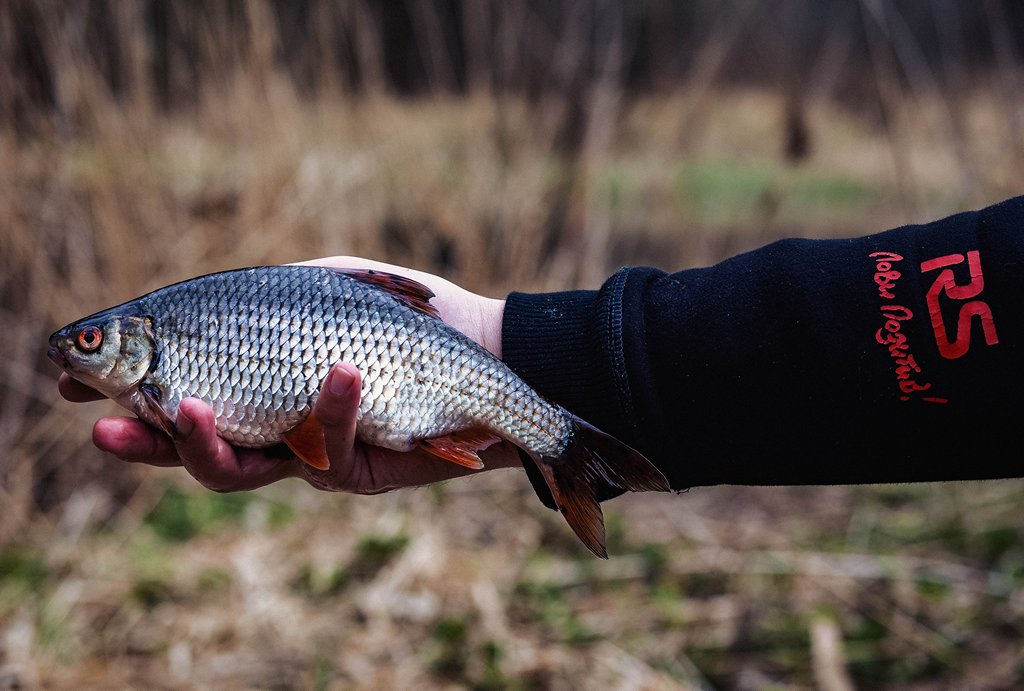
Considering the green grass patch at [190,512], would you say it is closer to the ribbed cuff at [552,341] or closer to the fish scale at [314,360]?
the fish scale at [314,360]

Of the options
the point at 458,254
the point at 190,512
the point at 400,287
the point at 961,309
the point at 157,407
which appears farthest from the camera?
the point at 458,254

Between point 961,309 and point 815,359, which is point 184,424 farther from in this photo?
point 961,309

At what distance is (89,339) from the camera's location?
1695mm

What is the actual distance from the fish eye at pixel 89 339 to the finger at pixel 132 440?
13 cm

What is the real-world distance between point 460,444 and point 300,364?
0.33 metres

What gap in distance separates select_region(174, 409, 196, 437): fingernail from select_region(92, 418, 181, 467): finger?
0.14 meters

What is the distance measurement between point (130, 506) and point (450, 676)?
1630mm

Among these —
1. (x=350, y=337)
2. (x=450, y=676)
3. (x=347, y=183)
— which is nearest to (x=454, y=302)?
(x=350, y=337)

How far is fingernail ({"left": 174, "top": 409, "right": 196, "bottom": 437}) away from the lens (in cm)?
162

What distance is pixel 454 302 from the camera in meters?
2.01

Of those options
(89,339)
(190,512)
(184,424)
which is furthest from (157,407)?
(190,512)

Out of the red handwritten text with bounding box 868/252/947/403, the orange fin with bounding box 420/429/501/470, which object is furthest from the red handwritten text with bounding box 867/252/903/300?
the orange fin with bounding box 420/429/501/470

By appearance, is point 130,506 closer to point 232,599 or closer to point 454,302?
point 232,599

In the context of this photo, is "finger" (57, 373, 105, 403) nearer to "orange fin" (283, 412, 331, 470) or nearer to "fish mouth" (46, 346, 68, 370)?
"fish mouth" (46, 346, 68, 370)
